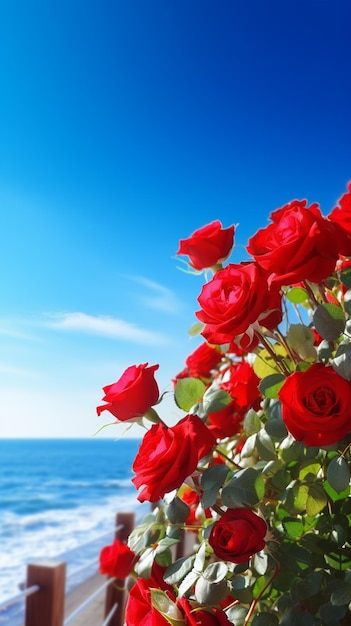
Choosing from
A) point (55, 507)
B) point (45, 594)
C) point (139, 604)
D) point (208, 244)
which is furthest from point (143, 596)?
point (55, 507)

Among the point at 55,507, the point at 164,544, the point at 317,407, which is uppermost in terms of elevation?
the point at 55,507

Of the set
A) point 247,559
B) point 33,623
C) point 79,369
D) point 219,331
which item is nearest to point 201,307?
point 219,331

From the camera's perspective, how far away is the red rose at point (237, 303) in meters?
0.71

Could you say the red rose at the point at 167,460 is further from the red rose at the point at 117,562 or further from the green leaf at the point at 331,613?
the red rose at the point at 117,562

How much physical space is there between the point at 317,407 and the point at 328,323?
0.10 meters

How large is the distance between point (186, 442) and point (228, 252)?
0.30 metres

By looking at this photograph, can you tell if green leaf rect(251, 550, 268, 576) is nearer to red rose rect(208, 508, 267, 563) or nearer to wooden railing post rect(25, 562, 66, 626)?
red rose rect(208, 508, 267, 563)

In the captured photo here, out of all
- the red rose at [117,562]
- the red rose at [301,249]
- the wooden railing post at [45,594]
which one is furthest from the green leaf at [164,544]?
the wooden railing post at [45,594]

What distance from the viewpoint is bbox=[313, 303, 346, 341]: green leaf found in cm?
72

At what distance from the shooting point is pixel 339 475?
668 mm

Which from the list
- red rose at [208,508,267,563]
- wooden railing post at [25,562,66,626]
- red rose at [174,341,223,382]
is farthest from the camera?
wooden railing post at [25,562,66,626]

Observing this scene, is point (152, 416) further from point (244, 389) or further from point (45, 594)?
point (45, 594)

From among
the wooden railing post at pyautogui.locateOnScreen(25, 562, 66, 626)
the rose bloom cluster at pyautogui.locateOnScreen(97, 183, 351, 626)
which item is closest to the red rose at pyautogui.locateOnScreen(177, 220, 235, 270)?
the rose bloom cluster at pyautogui.locateOnScreen(97, 183, 351, 626)

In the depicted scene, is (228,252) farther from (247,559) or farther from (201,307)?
(247,559)
